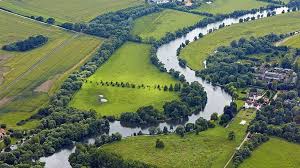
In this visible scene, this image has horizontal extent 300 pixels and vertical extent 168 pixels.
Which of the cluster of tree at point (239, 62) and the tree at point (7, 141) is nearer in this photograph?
the tree at point (7, 141)

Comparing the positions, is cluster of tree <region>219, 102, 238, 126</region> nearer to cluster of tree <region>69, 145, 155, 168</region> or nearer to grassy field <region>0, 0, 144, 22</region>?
cluster of tree <region>69, 145, 155, 168</region>

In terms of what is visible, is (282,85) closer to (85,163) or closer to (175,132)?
(175,132)

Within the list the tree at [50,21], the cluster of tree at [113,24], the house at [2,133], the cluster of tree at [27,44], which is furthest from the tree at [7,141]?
the tree at [50,21]

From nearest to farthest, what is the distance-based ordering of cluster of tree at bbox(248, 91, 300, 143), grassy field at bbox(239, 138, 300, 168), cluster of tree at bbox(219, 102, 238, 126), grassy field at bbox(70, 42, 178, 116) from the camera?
grassy field at bbox(239, 138, 300, 168) < cluster of tree at bbox(248, 91, 300, 143) < cluster of tree at bbox(219, 102, 238, 126) < grassy field at bbox(70, 42, 178, 116)

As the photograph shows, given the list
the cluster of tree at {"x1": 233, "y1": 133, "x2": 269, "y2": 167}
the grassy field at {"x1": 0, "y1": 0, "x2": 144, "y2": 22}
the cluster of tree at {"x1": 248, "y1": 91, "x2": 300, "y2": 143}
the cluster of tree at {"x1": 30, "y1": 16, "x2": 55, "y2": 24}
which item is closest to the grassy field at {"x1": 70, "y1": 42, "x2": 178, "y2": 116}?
the cluster of tree at {"x1": 248, "y1": 91, "x2": 300, "y2": 143}

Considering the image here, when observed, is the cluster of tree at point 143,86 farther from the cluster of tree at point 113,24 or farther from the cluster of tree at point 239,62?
the cluster of tree at point 113,24

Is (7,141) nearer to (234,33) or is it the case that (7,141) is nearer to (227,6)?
(234,33)

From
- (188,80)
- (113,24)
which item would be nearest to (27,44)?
(113,24)
